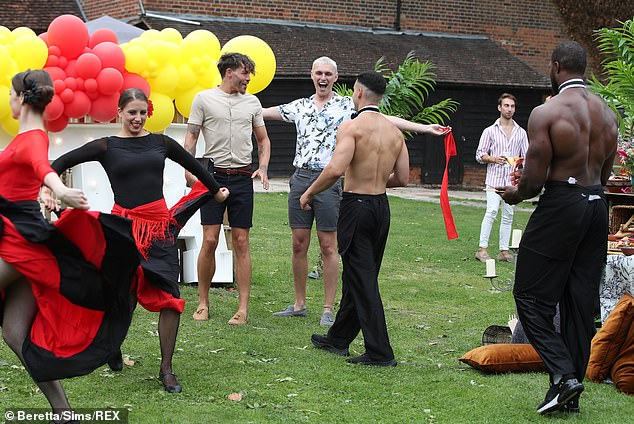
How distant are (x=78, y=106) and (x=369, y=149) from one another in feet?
9.65

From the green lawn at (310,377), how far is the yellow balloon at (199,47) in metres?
2.29

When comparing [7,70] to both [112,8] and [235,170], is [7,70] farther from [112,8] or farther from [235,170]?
[112,8]

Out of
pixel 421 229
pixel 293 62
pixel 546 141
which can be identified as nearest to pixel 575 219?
pixel 546 141

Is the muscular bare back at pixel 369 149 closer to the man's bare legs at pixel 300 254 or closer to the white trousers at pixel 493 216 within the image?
the man's bare legs at pixel 300 254

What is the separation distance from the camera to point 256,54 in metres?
9.63

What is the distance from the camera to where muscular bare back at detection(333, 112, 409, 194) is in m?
6.95

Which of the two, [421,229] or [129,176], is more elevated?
[129,176]

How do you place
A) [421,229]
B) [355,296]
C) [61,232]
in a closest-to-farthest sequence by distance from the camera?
[61,232]
[355,296]
[421,229]

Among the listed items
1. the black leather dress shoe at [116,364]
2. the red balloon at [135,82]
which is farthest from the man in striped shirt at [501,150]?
the black leather dress shoe at [116,364]

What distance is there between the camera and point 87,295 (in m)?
5.10

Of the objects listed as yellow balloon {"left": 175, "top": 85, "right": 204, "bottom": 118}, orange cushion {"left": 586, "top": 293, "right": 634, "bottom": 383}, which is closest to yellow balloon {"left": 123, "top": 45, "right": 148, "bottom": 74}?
yellow balloon {"left": 175, "top": 85, "right": 204, "bottom": 118}

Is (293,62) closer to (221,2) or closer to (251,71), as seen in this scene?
(221,2)

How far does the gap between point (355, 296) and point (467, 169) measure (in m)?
20.0

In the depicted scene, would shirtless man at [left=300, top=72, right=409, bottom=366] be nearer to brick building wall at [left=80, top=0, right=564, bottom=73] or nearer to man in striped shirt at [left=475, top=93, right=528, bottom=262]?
man in striped shirt at [left=475, top=93, right=528, bottom=262]
